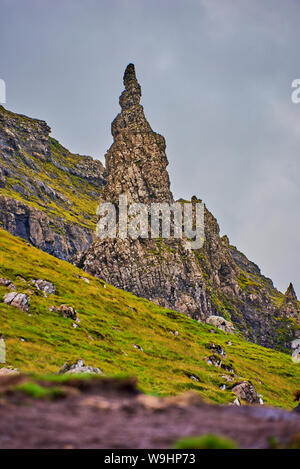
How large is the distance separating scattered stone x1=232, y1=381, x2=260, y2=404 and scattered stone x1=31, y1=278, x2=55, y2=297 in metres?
35.0

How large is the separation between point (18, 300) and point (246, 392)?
3466 centimetres

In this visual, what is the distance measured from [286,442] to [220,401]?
33419 mm

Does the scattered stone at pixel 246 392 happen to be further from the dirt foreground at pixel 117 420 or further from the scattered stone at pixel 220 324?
the scattered stone at pixel 220 324

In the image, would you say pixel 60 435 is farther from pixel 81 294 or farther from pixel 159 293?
pixel 159 293

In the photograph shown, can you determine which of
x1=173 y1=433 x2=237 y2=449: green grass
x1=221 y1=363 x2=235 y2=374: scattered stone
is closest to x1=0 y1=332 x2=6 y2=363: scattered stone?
x1=173 y1=433 x2=237 y2=449: green grass

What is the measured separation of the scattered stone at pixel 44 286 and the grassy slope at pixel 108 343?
1.48 meters

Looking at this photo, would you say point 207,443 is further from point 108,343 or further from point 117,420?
point 108,343

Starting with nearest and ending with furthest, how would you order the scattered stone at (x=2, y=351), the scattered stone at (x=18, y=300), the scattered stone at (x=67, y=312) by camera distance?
the scattered stone at (x=2, y=351) < the scattered stone at (x=18, y=300) < the scattered stone at (x=67, y=312)

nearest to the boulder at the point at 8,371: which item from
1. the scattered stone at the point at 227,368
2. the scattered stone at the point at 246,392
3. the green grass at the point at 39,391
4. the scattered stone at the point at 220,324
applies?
the green grass at the point at 39,391

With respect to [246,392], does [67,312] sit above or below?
above

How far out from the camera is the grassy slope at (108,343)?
1548 inches

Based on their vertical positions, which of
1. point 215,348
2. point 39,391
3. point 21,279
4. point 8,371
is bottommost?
point 8,371

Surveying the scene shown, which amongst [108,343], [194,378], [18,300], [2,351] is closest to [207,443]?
[2,351]

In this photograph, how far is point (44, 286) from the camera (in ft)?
216
